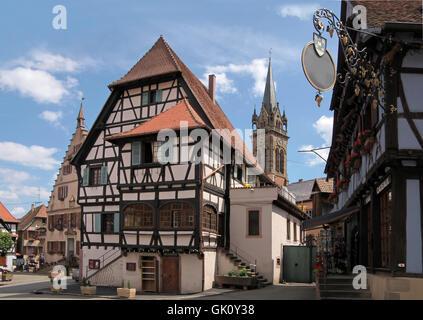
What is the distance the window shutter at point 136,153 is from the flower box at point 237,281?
697 cm

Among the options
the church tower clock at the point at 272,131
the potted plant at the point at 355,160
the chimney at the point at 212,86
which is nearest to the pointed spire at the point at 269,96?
the church tower clock at the point at 272,131

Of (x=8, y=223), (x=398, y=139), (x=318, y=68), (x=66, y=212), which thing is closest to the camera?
(x=318, y=68)

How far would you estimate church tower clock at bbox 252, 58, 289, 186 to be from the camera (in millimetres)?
97438

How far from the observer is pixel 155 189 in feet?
76.5

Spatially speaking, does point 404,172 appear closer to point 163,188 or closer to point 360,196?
point 360,196

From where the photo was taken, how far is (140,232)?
2344 cm

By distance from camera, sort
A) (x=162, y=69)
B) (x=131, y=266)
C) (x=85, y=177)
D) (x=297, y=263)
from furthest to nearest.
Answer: (x=85, y=177) → (x=297, y=263) → (x=162, y=69) → (x=131, y=266)

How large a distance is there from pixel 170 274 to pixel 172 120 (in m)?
7.41

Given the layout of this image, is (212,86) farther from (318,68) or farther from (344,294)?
(318,68)

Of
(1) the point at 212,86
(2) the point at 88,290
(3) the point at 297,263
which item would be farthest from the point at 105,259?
(1) the point at 212,86

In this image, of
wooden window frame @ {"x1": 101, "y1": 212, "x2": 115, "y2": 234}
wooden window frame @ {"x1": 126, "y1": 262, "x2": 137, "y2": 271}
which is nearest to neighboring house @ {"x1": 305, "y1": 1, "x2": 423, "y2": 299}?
wooden window frame @ {"x1": 126, "y1": 262, "x2": 137, "y2": 271}

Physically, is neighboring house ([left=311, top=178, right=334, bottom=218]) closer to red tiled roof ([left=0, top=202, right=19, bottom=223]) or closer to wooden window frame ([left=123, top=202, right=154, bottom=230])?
wooden window frame ([left=123, top=202, right=154, bottom=230])

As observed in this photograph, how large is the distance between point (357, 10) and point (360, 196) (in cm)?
668

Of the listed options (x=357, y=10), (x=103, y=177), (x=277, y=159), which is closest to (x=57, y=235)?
(x=103, y=177)
